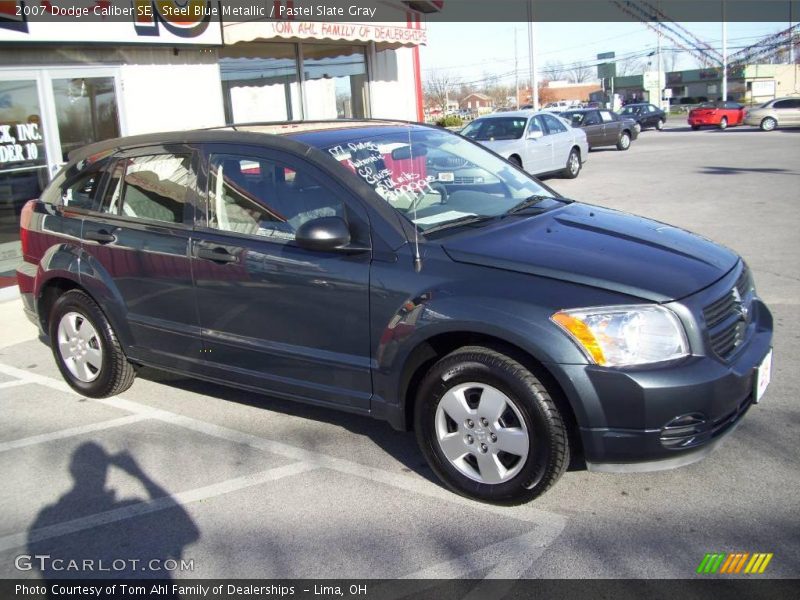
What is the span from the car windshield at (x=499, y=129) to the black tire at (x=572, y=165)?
5.53 feet

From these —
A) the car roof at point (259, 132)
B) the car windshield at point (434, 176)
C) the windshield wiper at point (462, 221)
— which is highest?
the car roof at point (259, 132)

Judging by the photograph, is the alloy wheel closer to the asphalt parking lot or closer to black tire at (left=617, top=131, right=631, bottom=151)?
the asphalt parking lot

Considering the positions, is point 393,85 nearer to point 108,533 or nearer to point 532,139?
point 532,139

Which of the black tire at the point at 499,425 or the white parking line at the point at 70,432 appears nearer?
the black tire at the point at 499,425

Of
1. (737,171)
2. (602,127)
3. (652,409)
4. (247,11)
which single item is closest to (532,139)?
(737,171)

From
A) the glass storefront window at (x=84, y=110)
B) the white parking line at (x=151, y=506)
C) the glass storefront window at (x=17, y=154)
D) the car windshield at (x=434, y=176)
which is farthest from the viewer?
the glass storefront window at (x=84, y=110)

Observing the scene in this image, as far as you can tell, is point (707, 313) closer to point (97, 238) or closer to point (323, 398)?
point (323, 398)

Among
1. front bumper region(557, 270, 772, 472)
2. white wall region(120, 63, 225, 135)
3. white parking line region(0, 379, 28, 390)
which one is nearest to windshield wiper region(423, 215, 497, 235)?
front bumper region(557, 270, 772, 472)

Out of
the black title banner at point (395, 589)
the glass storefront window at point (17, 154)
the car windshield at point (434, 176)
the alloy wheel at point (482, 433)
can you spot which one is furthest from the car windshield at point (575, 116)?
the black title banner at point (395, 589)

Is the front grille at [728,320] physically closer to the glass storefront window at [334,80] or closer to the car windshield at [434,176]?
the car windshield at [434,176]

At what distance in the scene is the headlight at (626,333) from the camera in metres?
3.20

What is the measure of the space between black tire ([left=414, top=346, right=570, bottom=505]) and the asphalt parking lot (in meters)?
0.13

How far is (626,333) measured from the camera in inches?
126

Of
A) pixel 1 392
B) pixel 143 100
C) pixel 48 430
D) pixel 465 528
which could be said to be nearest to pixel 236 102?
pixel 143 100
